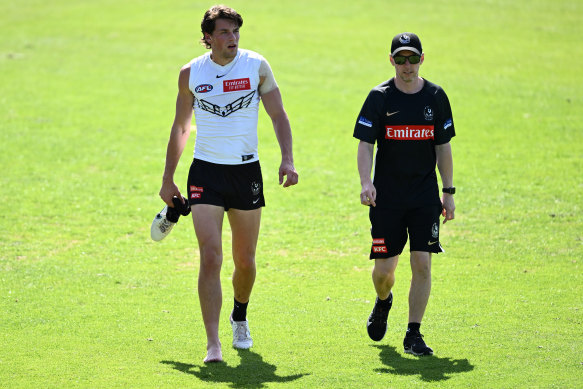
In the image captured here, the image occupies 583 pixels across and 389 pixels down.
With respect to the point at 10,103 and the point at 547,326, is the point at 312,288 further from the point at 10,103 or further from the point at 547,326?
the point at 10,103

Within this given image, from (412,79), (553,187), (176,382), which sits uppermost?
(412,79)

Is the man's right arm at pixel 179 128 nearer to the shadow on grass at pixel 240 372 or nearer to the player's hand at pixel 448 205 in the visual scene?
the shadow on grass at pixel 240 372

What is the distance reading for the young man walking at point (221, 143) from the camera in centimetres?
710

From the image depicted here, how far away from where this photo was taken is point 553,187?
14.5m

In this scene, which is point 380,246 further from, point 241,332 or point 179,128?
point 179,128

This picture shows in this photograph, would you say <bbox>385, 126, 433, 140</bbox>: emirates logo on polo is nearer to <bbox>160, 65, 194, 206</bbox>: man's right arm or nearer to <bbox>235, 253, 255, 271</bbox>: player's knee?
<bbox>235, 253, 255, 271</bbox>: player's knee

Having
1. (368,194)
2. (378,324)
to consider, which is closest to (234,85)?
(368,194)

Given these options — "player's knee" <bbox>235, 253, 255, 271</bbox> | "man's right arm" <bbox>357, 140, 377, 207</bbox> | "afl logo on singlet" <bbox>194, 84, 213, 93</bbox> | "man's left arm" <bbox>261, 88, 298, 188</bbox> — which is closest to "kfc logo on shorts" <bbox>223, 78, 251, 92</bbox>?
"afl logo on singlet" <bbox>194, 84, 213, 93</bbox>

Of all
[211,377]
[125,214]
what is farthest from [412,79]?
[125,214]

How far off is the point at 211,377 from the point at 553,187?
9423mm

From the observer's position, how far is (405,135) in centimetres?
739

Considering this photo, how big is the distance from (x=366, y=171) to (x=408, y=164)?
1.24 feet

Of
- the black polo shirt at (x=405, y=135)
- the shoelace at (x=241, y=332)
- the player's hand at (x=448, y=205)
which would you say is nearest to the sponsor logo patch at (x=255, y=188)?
the black polo shirt at (x=405, y=135)

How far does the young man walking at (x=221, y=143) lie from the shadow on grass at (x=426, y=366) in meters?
1.41
